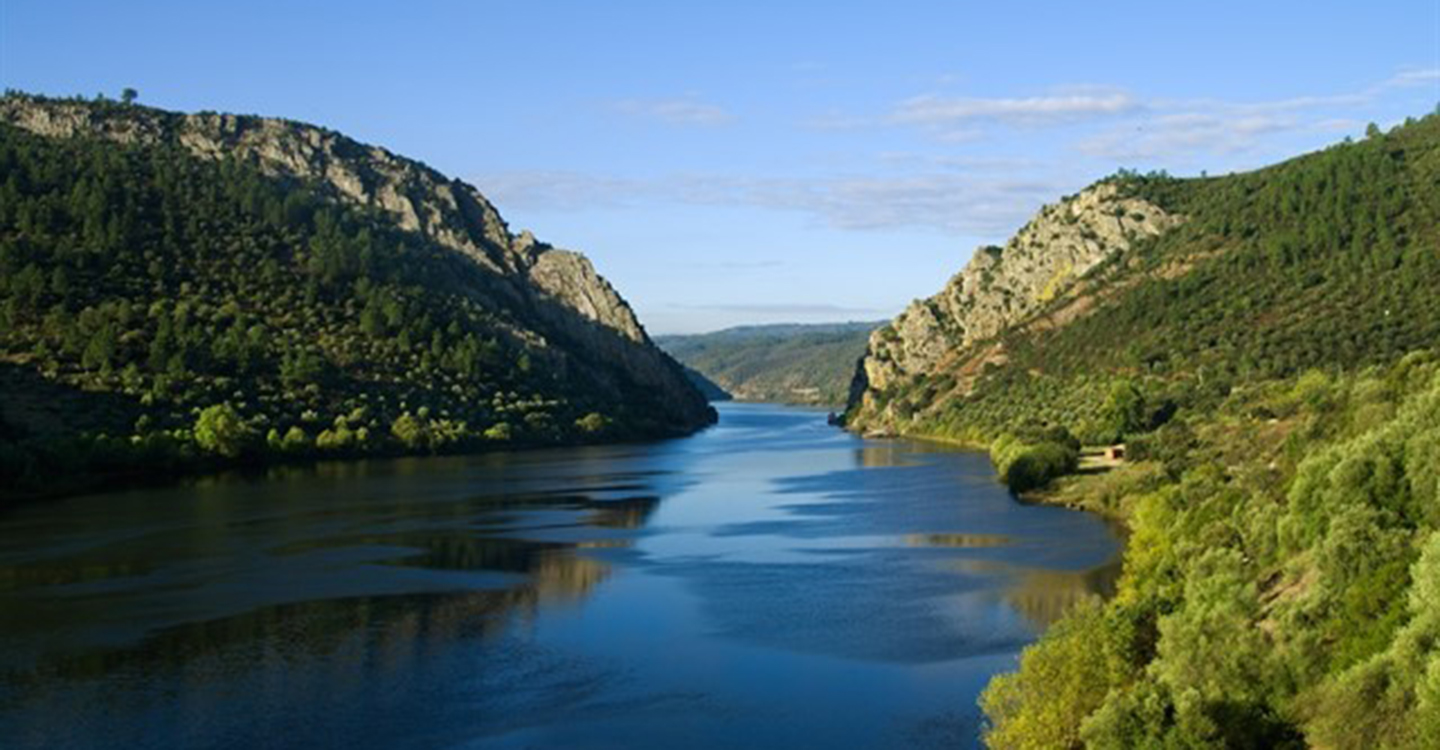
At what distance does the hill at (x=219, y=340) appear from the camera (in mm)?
115812

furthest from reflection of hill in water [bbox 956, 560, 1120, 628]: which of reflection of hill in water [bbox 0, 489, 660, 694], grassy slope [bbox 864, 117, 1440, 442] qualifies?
grassy slope [bbox 864, 117, 1440, 442]

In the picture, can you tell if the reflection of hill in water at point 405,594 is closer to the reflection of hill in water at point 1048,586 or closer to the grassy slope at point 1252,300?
the reflection of hill in water at point 1048,586

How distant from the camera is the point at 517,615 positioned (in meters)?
56.8

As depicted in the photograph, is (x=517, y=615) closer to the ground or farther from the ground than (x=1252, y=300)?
closer to the ground

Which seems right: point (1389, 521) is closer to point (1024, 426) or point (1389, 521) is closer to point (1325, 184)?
point (1024, 426)

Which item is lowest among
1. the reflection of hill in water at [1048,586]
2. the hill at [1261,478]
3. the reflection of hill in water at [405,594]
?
the reflection of hill in water at [1048,586]

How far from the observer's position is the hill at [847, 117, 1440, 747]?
30.8 metres

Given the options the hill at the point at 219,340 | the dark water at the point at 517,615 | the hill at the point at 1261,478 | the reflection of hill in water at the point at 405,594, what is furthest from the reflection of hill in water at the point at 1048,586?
the hill at the point at 219,340

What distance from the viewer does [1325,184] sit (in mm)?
173500

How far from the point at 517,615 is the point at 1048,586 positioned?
23456 mm

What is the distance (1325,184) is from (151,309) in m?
142

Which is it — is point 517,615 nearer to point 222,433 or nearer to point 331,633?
point 331,633

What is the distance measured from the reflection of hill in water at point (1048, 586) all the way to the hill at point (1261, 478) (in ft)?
7.90

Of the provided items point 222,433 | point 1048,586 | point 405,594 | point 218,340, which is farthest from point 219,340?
point 1048,586
